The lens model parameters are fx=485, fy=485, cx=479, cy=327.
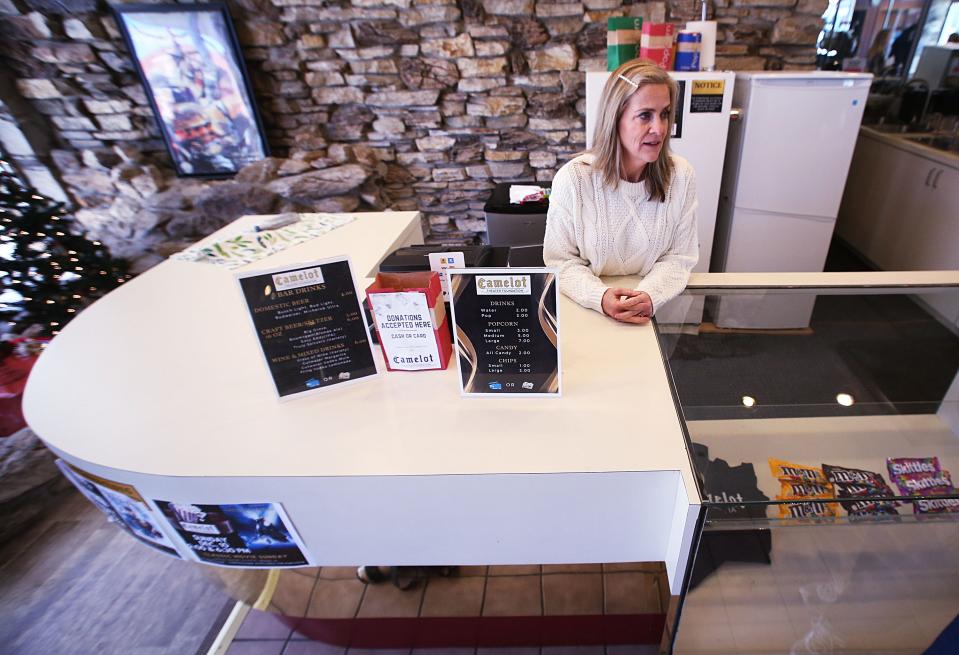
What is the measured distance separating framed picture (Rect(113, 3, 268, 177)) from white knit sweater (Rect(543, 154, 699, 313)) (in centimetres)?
319

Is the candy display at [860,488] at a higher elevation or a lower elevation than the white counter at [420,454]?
lower

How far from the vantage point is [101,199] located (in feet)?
13.4

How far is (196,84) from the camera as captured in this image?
3.56m

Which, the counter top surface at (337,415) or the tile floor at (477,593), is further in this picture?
the tile floor at (477,593)

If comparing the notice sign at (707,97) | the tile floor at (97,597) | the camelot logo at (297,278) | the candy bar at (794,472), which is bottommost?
the tile floor at (97,597)

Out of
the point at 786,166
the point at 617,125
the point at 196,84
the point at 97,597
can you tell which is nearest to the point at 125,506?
the point at 97,597

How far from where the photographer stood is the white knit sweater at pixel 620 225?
1.41 m

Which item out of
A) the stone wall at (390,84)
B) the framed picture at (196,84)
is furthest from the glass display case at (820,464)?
the framed picture at (196,84)

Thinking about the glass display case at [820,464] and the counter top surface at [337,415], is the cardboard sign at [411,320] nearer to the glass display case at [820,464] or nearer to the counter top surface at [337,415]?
the counter top surface at [337,415]

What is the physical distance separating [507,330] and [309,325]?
1.40ft

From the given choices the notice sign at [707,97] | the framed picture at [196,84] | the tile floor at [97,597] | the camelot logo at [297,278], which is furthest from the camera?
the framed picture at [196,84]

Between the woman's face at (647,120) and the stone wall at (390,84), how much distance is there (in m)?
2.41

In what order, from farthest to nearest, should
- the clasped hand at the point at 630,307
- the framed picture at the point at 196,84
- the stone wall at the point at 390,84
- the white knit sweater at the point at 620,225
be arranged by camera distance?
the framed picture at the point at 196,84 < the stone wall at the point at 390,84 < the white knit sweater at the point at 620,225 < the clasped hand at the point at 630,307

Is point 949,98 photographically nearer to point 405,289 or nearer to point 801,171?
point 801,171
